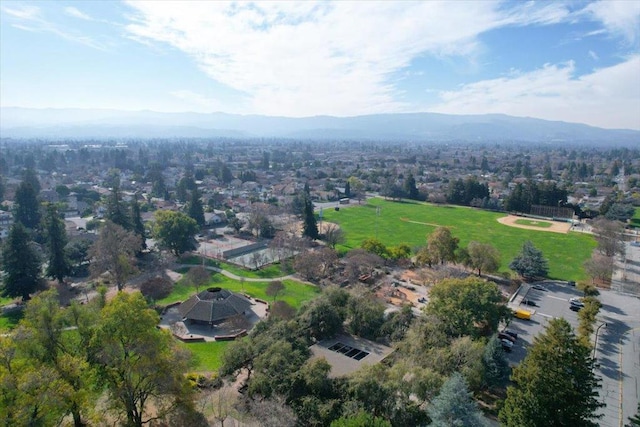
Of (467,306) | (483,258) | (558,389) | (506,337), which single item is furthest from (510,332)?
(558,389)

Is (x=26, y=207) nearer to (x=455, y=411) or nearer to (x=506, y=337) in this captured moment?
(x=506, y=337)

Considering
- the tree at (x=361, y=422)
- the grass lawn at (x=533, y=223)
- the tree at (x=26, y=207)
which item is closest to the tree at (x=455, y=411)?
the tree at (x=361, y=422)

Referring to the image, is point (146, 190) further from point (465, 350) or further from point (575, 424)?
point (575, 424)

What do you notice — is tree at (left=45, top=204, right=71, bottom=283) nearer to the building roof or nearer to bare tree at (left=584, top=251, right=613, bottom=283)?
the building roof

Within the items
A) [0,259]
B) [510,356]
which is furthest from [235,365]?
[0,259]

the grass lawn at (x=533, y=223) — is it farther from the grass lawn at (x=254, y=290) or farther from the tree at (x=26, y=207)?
the tree at (x=26, y=207)

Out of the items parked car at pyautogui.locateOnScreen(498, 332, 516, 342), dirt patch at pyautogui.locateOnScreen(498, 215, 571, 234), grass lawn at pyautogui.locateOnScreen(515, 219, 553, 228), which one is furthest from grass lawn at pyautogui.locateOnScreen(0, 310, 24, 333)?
grass lawn at pyautogui.locateOnScreen(515, 219, 553, 228)
